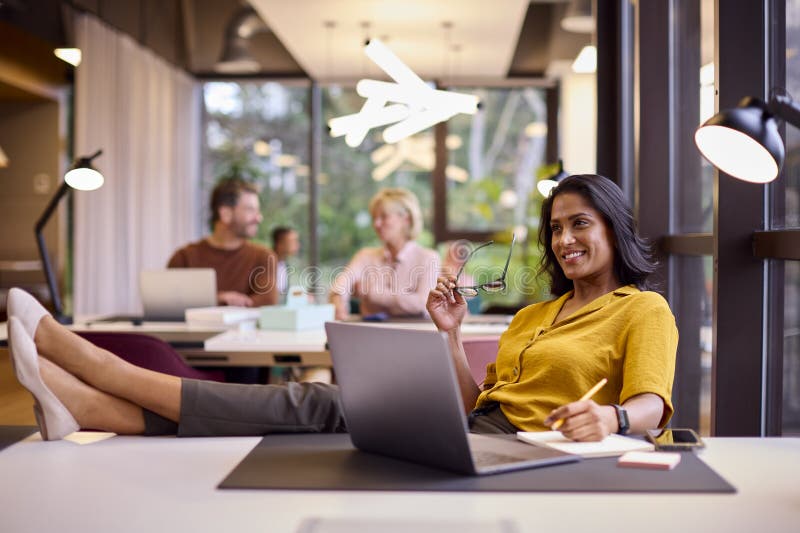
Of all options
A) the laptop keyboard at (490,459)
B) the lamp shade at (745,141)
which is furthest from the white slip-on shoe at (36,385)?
the lamp shade at (745,141)

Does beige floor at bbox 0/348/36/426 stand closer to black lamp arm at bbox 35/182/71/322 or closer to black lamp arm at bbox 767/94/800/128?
black lamp arm at bbox 35/182/71/322

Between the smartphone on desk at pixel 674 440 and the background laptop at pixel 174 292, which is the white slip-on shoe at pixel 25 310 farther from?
the background laptop at pixel 174 292

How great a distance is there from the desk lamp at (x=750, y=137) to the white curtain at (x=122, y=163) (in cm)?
527

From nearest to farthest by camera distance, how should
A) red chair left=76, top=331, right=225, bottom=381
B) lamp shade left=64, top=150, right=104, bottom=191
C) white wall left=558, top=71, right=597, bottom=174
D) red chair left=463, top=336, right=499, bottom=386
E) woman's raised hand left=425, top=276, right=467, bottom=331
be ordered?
woman's raised hand left=425, top=276, right=467, bottom=331 → red chair left=463, top=336, right=499, bottom=386 → red chair left=76, top=331, right=225, bottom=381 → lamp shade left=64, top=150, right=104, bottom=191 → white wall left=558, top=71, right=597, bottom=174

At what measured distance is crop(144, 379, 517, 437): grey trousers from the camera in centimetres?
191

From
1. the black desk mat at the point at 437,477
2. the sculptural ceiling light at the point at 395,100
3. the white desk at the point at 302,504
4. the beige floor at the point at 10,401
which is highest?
the sculptural ceiling light at the point at 395,100

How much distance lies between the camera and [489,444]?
175 cm

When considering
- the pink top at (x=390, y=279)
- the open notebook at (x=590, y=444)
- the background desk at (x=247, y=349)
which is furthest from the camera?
the pink top at (x=390, y=279)

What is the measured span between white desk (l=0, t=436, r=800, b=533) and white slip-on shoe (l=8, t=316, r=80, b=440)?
0.19 m

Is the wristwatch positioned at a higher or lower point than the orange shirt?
lower

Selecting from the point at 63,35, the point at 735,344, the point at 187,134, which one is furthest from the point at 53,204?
the point at 187,134

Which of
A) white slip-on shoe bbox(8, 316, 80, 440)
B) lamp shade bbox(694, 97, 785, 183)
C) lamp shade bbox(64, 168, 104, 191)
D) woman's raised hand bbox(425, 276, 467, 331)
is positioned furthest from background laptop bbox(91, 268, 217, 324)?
lamp shade bbox(694, 97, 785, 183)

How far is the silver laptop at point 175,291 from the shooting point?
14.2ft

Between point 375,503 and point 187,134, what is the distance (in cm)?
803
